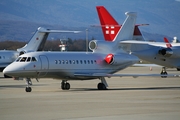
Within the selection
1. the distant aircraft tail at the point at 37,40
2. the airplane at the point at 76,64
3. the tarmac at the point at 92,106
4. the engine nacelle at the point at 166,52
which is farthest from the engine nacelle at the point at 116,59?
the distant aircraft tail at the point at 37,40

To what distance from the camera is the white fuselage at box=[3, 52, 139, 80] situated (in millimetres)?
35812

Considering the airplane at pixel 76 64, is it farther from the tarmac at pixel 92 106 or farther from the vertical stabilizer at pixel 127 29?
the tarmac at pixel 92 106

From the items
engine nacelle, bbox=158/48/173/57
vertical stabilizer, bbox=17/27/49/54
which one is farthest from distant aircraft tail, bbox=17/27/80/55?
engine nacelle, bbox=158/48/173/57

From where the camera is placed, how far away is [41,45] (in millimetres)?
62625

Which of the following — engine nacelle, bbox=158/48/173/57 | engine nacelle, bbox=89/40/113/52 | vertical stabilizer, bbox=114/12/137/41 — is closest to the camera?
engine nacelle, bbox=89/40/113/52

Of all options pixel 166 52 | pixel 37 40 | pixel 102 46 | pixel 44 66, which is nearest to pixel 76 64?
pixel 44 66

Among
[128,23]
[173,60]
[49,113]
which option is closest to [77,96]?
[49,113]

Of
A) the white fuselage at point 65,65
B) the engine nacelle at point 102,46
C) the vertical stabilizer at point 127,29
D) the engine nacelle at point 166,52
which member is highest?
the vertical stabilizer at point 127,29

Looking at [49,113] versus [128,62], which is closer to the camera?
[49,113]

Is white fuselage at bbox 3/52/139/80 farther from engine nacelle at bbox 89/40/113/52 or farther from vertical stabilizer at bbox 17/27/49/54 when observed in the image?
vertical stabilizer at bbox 17/27/49/54

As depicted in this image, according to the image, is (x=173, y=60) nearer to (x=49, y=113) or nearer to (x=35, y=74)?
(x=35, y=74)

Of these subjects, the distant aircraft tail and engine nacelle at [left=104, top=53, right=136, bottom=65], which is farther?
the distant aircraft tail

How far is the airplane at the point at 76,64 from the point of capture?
3594 cm

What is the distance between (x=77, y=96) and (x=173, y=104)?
6.18m
